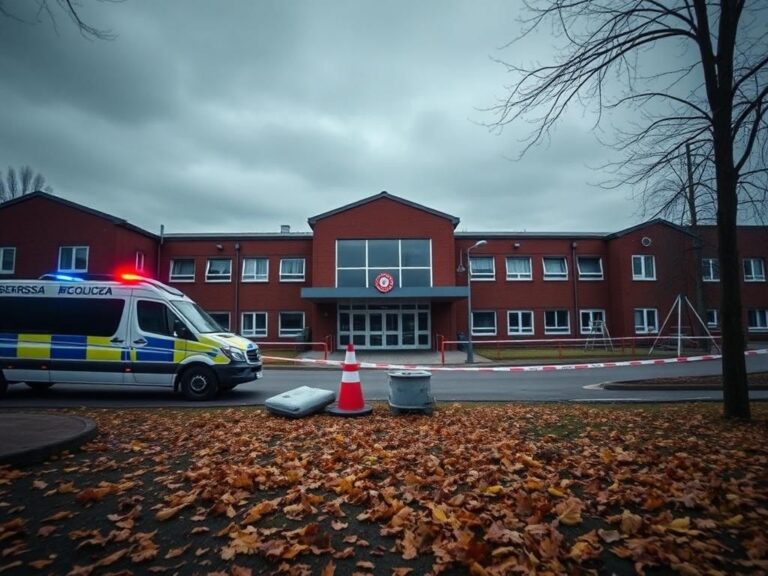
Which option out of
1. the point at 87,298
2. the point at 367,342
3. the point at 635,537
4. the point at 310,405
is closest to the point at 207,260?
the point at 367,342

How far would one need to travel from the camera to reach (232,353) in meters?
9.69

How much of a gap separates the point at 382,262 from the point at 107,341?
18170mm

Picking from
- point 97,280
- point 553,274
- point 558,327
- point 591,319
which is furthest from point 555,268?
point 97,280

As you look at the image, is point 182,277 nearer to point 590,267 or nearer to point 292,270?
point 292,270

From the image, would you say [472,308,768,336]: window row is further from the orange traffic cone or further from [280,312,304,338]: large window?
the orange traffic cone

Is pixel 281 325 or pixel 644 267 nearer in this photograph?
pixel 281 325

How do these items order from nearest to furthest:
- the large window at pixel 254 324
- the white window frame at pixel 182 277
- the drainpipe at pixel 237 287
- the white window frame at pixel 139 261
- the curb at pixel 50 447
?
the curb at pixel 50 447, the white window frame at pixel 139 261, the drainpipe at pixel 237 287, the large window at pixel 254 324, the white window frame at pixel 182 277

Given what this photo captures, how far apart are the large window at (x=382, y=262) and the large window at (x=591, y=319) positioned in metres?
11.9

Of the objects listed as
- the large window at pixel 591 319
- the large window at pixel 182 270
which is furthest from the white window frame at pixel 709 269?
the large window at pixel 182 270

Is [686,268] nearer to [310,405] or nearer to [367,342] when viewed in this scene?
[367,342]

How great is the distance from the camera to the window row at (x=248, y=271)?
1136 inches

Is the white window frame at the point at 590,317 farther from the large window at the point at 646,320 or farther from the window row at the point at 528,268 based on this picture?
the window row at the point at 528,268

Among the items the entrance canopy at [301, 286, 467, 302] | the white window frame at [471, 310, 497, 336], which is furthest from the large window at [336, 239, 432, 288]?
the white window frame at [471, 310, 497, 336]

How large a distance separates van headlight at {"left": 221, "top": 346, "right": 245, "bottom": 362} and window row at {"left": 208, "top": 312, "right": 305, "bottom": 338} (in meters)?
18.8
